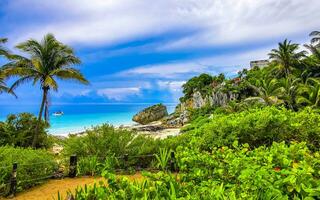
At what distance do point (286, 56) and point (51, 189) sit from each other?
124 ft

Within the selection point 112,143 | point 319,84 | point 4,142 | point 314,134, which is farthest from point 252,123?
point 319,84

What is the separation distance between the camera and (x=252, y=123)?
30.7 feet

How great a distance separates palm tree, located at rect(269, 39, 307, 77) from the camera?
4128 cm

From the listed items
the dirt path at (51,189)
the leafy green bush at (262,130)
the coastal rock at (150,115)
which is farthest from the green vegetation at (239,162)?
the coastal rock at (150,115)

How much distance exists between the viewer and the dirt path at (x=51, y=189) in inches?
347

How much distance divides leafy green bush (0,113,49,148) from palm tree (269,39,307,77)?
106 ft

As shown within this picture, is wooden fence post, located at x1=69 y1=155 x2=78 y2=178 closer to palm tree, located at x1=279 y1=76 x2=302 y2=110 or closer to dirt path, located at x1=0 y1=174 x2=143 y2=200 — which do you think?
dirt path, located at x1=0 y1=174 x2=143 y2=200

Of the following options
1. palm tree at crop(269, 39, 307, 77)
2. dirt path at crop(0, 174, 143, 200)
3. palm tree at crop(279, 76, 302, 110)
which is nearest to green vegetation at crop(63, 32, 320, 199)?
dirt path at crop(0, 174, 143, 200)

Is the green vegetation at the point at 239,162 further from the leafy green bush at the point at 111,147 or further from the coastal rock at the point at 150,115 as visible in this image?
the coastal rock at the point at 150,115

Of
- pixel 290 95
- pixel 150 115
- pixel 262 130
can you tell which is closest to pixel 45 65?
pixel 262 130

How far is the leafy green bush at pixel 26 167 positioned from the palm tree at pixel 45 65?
891cm

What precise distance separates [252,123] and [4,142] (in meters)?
12.7

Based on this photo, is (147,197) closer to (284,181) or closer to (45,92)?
(284,181)

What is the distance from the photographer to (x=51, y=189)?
951cm
